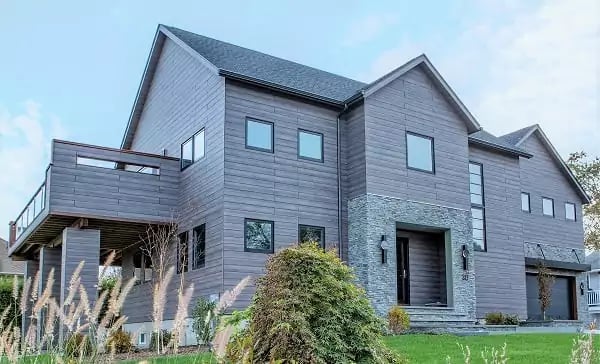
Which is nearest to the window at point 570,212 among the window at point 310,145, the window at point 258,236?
the window at point 310,145

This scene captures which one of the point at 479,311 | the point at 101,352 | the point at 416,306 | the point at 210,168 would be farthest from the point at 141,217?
the point at 101,352

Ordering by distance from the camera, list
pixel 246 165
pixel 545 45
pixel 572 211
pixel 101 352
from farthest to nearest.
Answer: pixel 572 211 → pixel 545 45 → pixel 246 165 → pixel 101 352

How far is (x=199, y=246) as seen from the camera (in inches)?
663

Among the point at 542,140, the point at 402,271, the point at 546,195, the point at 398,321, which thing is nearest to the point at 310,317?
the point at 398,321

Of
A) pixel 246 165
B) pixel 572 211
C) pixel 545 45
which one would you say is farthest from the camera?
pixel 572 211

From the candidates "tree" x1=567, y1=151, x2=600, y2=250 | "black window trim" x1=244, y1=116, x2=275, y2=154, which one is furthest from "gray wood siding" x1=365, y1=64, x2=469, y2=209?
"tree" x1=567, y1=151, x2=600, y2=250

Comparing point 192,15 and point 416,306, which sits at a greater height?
point 192,15

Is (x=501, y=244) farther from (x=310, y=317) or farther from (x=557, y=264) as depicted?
Answer: (x=310, y=317)

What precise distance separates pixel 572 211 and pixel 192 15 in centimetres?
1644

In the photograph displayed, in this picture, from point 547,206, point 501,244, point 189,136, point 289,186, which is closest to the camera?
point 289,186

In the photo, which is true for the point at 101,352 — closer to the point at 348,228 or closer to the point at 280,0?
the point at 348,228

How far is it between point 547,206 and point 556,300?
3.52 meters

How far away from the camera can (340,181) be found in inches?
698

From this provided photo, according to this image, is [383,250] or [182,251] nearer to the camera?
[383,250]
